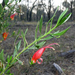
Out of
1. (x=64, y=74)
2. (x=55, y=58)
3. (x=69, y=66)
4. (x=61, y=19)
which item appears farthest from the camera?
(x=55, y=58)

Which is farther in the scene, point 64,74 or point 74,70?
point 74,70

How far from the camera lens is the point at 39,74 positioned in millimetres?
1996

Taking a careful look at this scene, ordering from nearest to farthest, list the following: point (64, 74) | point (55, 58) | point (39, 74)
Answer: point (64, 74) → point (39, 74) → point (55, 58)

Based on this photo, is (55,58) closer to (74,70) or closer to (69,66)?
(69,66)

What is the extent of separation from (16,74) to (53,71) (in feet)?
2.34

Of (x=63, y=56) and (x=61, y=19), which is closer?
(x=61, y=19)

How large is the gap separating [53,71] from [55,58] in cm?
58

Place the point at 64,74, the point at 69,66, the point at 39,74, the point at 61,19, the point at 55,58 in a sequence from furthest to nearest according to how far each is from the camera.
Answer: the point at 55,58 < the point at 69,66 < the point at 39,74 < the point at 64,74 < the point at 61,19

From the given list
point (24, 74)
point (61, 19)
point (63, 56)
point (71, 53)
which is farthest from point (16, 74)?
point (61, 19)

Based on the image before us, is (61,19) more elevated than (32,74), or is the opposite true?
(61,19)

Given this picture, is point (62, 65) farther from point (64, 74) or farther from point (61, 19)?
point (61, 19)

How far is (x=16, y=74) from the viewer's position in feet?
6.57

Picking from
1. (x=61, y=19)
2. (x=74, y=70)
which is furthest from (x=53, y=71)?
(x=61, y=19)

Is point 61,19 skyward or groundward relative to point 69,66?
skyward
